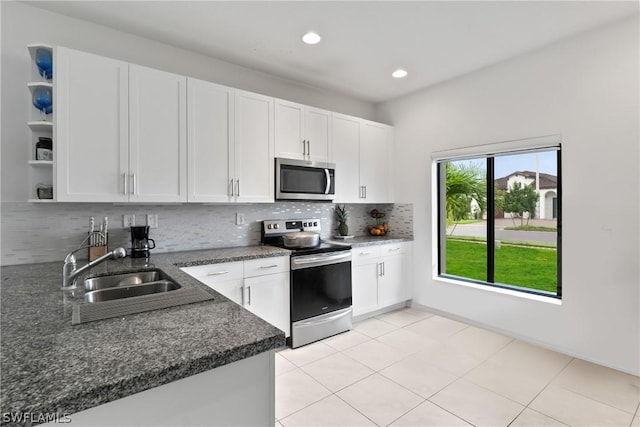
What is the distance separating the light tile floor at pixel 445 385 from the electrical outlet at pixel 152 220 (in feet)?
5.21

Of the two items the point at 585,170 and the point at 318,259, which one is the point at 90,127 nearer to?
the point at 318,259

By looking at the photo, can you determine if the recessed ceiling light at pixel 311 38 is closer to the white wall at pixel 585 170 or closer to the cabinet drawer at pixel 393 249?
the white wall at pixel 585 170

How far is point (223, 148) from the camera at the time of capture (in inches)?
109

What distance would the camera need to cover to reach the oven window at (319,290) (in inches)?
116

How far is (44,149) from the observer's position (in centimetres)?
220

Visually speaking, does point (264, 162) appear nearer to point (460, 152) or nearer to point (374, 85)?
point (374, 85)

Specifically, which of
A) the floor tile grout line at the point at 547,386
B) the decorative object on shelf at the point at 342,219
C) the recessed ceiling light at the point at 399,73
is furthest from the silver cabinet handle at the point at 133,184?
the floor tile grout line at the point at 547,386

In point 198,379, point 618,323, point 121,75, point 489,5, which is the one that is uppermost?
point 489,5

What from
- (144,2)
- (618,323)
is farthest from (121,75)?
(618,323)

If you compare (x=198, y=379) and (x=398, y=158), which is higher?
(x=398, y=158)

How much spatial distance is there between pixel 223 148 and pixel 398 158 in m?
2.35

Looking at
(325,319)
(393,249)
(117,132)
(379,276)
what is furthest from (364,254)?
(117,132)

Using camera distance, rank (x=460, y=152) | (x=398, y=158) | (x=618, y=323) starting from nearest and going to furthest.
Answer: (x=618, y=323) < (x=460, y=152) < (x=398, y=158)

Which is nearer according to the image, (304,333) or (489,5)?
(489,5)
